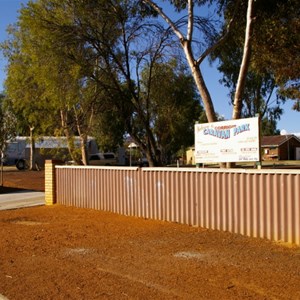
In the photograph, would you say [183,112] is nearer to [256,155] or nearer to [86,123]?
[86,123]

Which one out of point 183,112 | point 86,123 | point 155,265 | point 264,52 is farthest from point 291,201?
point 183,112

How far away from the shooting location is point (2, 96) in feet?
117

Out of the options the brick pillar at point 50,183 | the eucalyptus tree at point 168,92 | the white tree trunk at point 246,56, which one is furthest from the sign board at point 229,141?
the eucalyptus tree at point 168,92

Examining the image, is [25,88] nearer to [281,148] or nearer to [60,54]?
[60,54]

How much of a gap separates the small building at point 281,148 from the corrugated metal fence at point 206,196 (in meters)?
61.4

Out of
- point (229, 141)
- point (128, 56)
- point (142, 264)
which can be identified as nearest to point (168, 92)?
point (128, 56)

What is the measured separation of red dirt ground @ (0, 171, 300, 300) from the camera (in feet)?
19.1

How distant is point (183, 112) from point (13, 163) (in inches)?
1335

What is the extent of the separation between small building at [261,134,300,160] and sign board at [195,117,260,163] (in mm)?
63213

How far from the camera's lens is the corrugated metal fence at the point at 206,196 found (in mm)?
8664

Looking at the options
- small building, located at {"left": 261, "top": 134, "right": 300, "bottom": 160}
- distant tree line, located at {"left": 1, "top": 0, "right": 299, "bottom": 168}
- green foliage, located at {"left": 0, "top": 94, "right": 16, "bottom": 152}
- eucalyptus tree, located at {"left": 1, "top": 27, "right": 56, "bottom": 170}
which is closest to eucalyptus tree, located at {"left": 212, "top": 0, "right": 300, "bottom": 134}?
distant tree line, located at {"left": 1, "top": 0, "right": 299, "bottom": 168}

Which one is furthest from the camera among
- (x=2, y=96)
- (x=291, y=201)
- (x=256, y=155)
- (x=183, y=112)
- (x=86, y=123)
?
(x=2, y=96)

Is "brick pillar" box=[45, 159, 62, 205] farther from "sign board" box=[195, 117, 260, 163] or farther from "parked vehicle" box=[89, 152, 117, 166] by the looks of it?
"parked vehicle" box=[89, 152, 117, 166]

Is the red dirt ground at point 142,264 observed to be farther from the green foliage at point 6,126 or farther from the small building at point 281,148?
the small building at point 281,148
